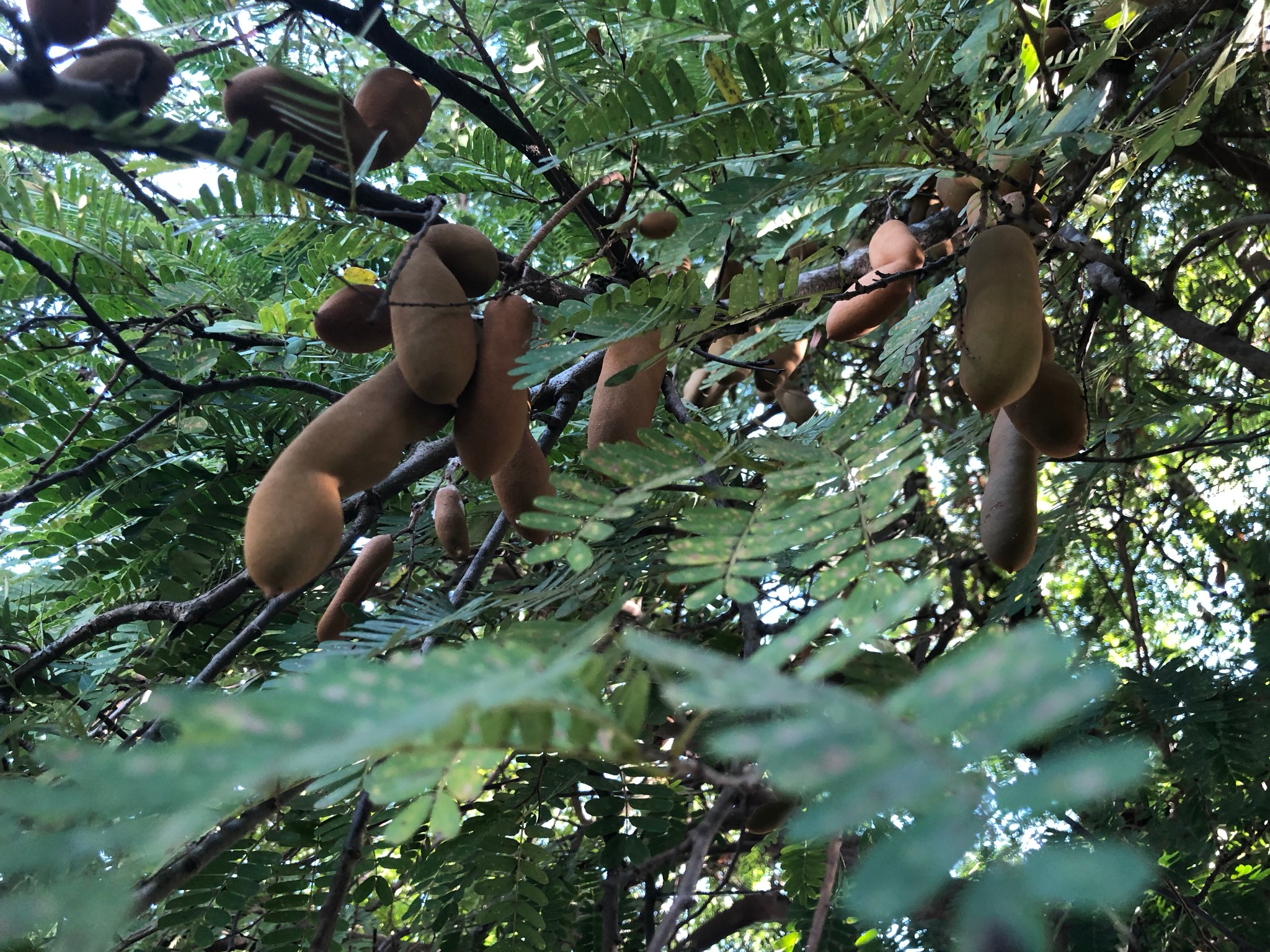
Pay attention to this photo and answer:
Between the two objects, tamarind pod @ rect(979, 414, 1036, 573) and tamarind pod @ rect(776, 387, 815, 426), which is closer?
tamarind pod @ rect(979, 414, 1036, 573)

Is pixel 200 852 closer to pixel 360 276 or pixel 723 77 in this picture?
pixel 360 276

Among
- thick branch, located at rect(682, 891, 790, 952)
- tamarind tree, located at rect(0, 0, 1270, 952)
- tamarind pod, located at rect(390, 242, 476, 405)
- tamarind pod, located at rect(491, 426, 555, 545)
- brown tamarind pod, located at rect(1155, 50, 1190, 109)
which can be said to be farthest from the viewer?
thick branch, located at rect(682, 891, 790, 952)

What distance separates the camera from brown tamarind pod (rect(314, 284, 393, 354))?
2.32 ft

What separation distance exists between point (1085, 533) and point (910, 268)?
0.73 m

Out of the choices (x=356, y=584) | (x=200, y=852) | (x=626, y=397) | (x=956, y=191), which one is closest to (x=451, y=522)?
(x=356, y=584)

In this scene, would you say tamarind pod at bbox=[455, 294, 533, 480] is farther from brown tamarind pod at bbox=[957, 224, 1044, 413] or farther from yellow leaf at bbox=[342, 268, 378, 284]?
brown tamarind pod at bbox=[957, 224, 1044, 413]

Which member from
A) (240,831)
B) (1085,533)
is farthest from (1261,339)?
Result: (240,831)

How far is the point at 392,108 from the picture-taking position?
822 millimetres

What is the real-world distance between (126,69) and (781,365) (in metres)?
0.94

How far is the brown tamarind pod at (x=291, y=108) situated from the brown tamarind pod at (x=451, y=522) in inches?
13.5

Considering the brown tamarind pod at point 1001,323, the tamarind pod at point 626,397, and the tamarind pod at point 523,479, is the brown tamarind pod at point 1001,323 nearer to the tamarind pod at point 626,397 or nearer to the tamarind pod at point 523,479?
the tamarind pod at point 626,397

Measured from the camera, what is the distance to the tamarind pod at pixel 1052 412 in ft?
2.51

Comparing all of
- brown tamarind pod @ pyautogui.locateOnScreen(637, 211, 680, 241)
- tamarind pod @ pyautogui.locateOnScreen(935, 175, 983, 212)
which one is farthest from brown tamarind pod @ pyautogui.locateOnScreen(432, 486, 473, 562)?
tamarind pod @ pyautogui.locateOnScreen(935, 175, 983, 212)

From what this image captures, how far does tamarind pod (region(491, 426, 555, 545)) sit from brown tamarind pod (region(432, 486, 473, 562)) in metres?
0.17
